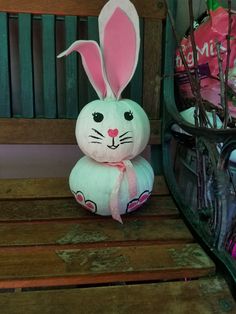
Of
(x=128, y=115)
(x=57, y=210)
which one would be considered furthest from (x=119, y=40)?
(x=57, y=210)

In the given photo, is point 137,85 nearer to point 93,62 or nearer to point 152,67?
point 152,67

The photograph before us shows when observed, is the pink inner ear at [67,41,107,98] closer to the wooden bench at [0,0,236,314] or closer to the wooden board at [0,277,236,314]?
the wooden bench at [0,0,236,314]

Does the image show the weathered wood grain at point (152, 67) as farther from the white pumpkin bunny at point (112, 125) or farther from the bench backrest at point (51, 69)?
the white pumpkin bunny at point (112, 125)

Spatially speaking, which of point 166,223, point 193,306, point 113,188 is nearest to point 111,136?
point 113,188

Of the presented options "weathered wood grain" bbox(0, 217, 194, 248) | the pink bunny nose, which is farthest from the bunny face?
"weathered wood grain" bbox(0, 217, 194, 248)

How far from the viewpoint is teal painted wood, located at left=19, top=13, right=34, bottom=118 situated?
98 centimetres

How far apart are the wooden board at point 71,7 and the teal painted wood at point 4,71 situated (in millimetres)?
37

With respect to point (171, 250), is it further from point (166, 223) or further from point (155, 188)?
point (155, 188)

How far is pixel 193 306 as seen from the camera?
612mm

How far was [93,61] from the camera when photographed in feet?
2.67

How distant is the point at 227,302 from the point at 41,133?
0.63 m

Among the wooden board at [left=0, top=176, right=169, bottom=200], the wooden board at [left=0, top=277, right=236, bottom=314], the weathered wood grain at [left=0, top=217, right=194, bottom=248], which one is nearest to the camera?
the wooden board at [left=0, top=277, right=236, bottom=314]

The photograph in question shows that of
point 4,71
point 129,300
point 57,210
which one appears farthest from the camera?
point 4,71

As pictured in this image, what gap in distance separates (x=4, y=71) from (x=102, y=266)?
1.94ft
